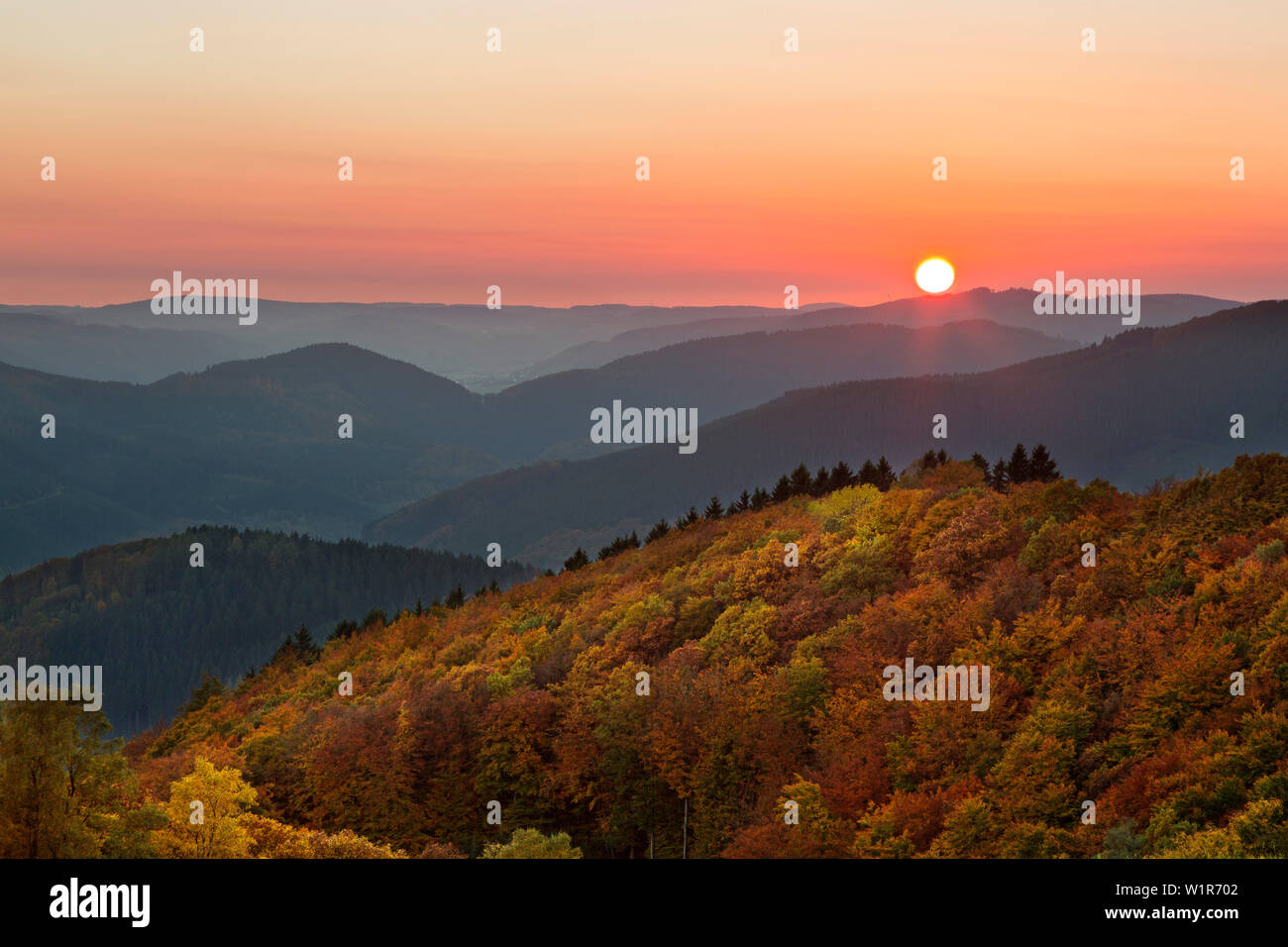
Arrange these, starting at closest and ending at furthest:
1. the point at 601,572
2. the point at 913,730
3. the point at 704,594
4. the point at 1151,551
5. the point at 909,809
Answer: the point at 909,809, the point at 913,730, the point at 1151,551, the point at 704,594, the point at 601,572

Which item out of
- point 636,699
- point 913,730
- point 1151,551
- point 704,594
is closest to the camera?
point 913,730

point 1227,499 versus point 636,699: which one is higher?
point 1227,499

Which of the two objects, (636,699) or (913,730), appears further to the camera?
(636,699)

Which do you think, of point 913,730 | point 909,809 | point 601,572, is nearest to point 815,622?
point 913,730
